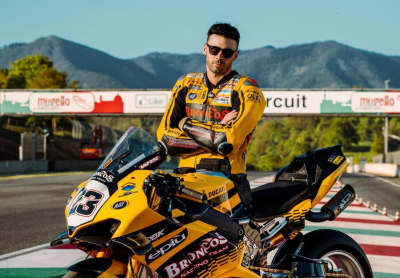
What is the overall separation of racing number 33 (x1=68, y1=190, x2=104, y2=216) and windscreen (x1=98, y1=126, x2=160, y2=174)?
7.6 inches

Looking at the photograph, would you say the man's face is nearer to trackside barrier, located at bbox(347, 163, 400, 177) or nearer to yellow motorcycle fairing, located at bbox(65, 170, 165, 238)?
yellow motorcycle fairing, located at bbox(65, 170, 165, 238)

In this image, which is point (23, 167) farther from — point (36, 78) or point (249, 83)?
point (36, 78)

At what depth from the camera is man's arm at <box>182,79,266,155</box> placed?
11.8 feet

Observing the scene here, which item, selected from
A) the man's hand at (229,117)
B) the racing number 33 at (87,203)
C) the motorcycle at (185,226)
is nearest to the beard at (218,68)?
the man's hand at (229,117)

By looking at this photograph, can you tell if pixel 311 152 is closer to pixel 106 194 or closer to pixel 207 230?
pixel 207 230

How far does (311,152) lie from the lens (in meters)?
4.32

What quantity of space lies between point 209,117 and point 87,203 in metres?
1.57

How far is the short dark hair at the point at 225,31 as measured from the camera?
4016 millimetres

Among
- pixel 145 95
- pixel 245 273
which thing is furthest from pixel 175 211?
pixel 145 95

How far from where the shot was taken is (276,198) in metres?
3.86

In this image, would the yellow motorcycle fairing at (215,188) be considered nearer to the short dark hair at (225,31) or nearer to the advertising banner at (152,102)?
the short dark hair at (225,31)

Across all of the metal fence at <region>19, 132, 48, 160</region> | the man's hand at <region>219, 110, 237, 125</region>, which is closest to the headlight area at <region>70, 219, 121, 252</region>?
the man's hand at <region>219, 110, 237, 125</region>

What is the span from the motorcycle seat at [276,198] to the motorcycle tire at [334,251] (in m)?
0.29

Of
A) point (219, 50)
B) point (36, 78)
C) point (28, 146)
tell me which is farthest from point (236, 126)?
point (36, 78)
